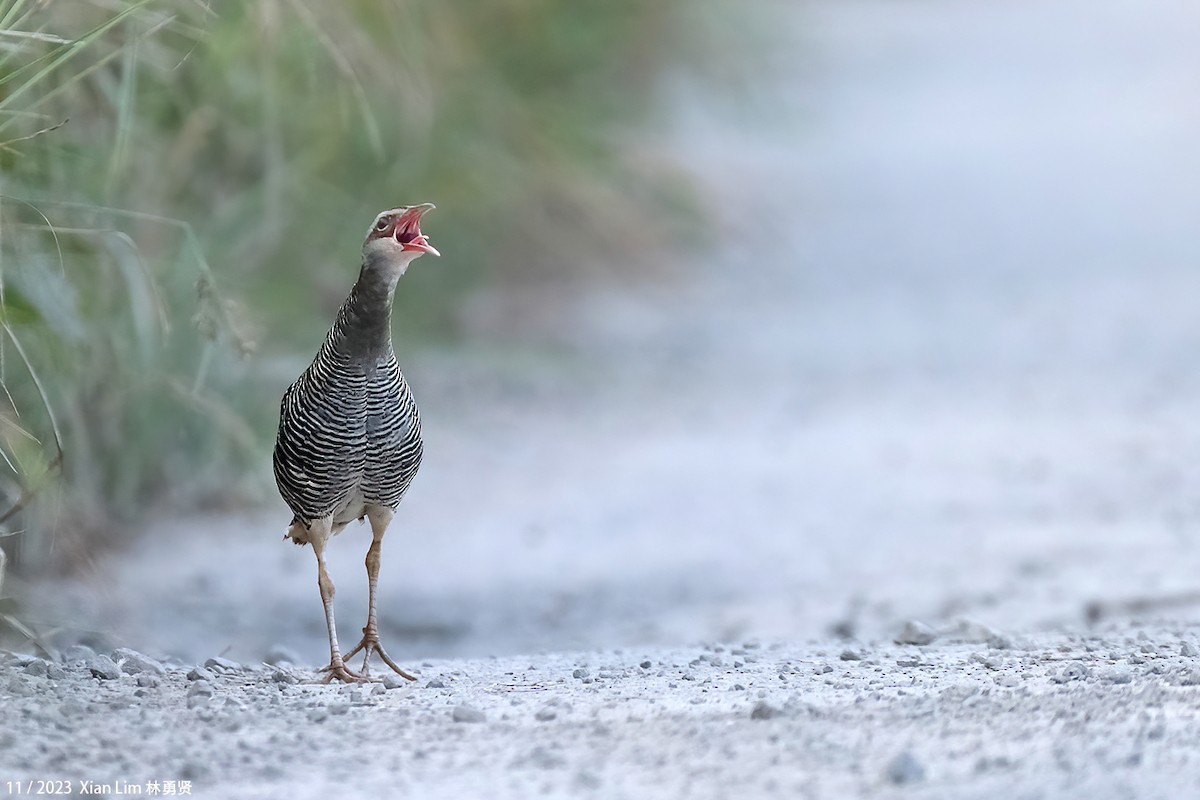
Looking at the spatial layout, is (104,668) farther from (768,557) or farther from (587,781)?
(768,557)

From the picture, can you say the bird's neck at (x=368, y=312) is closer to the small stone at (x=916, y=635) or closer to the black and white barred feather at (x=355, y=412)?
the black and white barred feather at (x=355, y=412)

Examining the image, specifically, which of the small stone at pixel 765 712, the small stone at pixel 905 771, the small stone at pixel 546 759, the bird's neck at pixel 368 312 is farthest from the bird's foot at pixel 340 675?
the small stone at pixel 905 771

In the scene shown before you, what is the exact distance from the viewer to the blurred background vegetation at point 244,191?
4.61 metres

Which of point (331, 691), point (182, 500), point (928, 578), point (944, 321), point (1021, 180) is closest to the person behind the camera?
point (331, 691)

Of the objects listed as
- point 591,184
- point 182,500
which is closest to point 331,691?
point 182,500

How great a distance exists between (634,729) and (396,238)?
49.4 inches

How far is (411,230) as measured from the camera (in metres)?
3.89

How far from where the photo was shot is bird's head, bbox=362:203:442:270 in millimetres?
3855

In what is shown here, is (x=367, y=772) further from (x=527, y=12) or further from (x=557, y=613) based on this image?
(x=527, y=12)

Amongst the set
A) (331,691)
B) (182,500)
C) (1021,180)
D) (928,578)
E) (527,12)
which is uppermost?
(1021,180)

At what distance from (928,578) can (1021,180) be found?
11.5 metres

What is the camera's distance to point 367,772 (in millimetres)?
3109

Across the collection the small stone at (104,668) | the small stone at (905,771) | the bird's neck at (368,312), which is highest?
the bird's neck at (368,312)

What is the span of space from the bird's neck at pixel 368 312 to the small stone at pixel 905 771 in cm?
156
